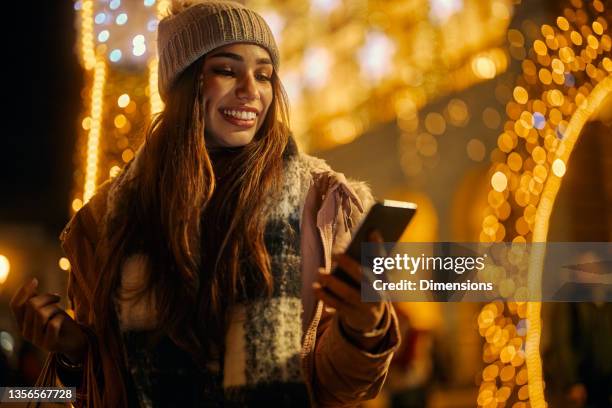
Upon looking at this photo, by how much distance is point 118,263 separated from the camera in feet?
6.13

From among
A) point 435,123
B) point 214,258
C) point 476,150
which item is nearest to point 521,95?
point 214,258

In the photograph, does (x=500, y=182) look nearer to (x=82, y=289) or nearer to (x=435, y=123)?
(x=82, y=289)

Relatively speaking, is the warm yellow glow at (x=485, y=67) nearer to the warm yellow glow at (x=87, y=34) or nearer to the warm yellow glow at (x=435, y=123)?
the warm yellow glow at (x=435, y=123)

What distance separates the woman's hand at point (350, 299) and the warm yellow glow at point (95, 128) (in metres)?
1.86

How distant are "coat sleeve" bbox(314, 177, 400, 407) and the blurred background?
48.1 inches

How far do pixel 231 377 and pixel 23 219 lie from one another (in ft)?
52.9

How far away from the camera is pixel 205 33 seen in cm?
185

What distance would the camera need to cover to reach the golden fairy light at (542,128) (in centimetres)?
324

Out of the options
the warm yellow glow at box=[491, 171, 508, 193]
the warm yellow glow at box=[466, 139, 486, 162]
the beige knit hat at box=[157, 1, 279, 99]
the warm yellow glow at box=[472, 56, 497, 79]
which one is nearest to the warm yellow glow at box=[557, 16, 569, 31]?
the warm yellow glow at box=[491, 171, 508, 193]

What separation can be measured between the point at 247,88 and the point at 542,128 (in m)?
2.06

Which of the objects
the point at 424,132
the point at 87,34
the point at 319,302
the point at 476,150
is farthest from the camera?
the point at 424,132

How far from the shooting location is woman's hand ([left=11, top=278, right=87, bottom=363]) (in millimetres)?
1849

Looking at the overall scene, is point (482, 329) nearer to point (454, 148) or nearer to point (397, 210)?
point (397, 210)

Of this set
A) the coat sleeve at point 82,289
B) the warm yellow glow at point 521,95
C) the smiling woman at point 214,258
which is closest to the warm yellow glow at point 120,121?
the coat sleeve at point 82,289
